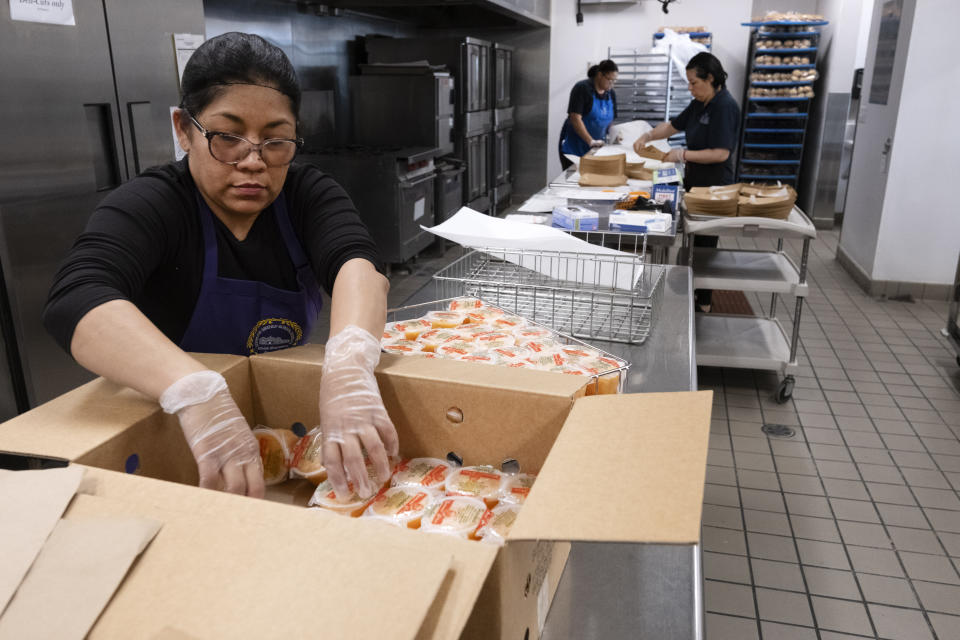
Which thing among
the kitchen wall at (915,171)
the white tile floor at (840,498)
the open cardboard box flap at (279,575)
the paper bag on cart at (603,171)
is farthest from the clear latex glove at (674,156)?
the open cardboard box flap at (279,575)

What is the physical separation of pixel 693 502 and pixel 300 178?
1117 mm

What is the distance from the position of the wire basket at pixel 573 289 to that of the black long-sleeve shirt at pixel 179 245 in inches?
21.5

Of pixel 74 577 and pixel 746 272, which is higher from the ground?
pixel 74 577

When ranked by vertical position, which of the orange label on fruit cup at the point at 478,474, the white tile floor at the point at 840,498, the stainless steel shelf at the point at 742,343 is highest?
the orange label on fruit cup at the point at 478,474

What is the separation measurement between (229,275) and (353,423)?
2.03 ft

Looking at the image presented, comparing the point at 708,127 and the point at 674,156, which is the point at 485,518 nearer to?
the point at 708,127

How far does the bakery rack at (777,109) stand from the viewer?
7.70 m

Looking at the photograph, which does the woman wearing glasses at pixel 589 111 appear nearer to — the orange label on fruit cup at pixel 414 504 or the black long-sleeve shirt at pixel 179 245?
the black long-sleeve shirt at pixel 179 245

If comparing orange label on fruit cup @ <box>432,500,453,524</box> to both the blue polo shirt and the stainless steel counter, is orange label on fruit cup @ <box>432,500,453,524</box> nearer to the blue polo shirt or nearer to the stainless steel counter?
the stainless steel counter

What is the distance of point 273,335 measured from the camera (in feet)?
4.75

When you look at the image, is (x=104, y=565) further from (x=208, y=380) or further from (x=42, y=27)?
(x=42, y=27)

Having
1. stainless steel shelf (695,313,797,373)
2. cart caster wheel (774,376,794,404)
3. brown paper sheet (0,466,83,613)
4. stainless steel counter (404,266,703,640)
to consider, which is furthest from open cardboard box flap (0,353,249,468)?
cart caster wheel (774,376,794,404)

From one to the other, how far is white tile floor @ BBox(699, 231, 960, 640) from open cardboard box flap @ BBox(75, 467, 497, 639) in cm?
172

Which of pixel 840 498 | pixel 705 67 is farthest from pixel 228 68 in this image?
pixel 705 67
